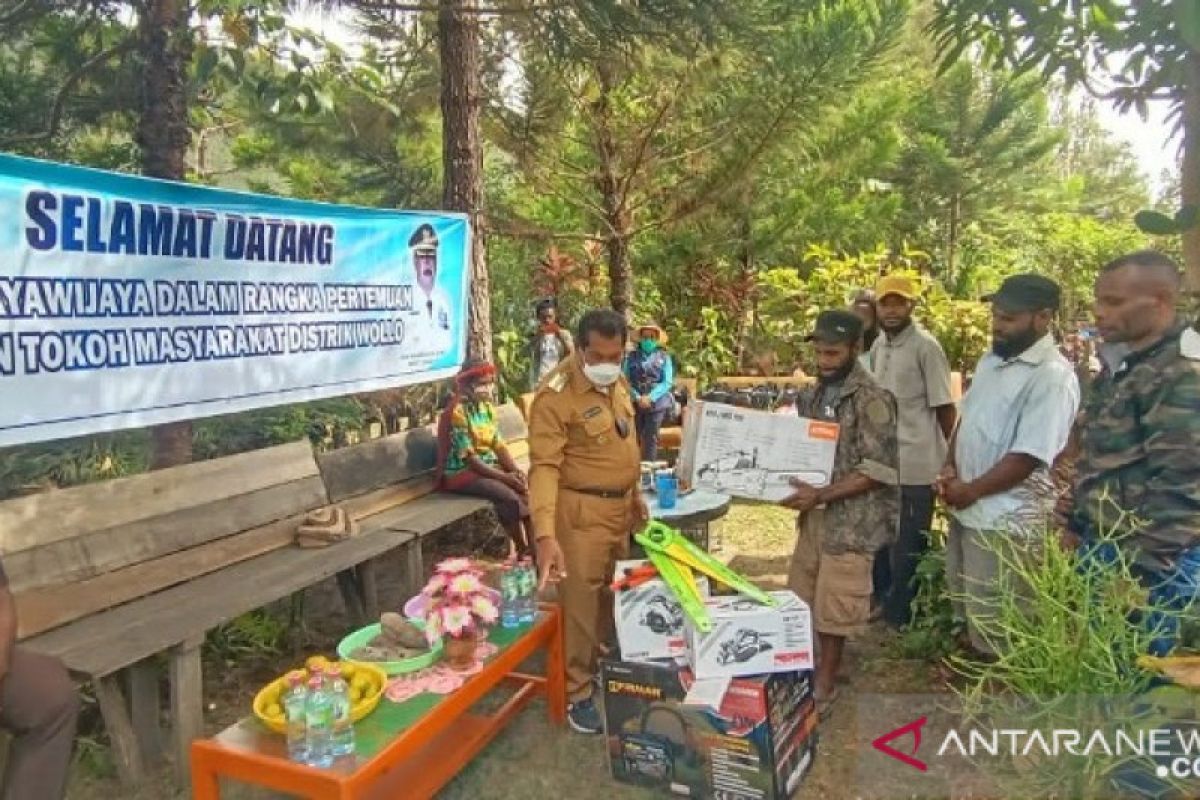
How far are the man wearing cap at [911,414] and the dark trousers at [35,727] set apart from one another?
11.2 feet

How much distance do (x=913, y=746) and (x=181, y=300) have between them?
3428mm

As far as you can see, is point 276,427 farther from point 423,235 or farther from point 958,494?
point 958,494

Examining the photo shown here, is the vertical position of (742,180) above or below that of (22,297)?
above

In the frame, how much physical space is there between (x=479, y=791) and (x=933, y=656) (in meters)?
2.09

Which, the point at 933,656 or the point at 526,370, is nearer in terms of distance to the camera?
the point at 933,656

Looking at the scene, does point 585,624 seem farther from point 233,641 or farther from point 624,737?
point 233,641

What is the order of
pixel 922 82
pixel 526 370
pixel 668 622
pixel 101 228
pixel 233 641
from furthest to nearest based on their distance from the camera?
pixel 922 82
pixel 526 370
pixel 233 641
pixel 101 228
pixel 668 622

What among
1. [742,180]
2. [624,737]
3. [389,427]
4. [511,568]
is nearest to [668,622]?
[624,737]

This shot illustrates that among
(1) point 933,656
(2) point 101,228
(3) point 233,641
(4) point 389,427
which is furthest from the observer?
(4) point 389,427

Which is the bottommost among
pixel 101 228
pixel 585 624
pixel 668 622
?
pixel 585 624

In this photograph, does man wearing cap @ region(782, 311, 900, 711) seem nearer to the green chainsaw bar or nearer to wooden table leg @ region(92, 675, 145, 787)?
the green chainsaw bar

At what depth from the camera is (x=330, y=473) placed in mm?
4641

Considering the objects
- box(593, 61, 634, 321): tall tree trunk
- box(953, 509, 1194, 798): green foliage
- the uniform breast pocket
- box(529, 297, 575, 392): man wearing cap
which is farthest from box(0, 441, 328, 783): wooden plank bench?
box(593, 61, 634, 321): tall tree trunk

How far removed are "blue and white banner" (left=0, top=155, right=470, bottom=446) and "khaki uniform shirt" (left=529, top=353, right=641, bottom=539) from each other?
1596mm
